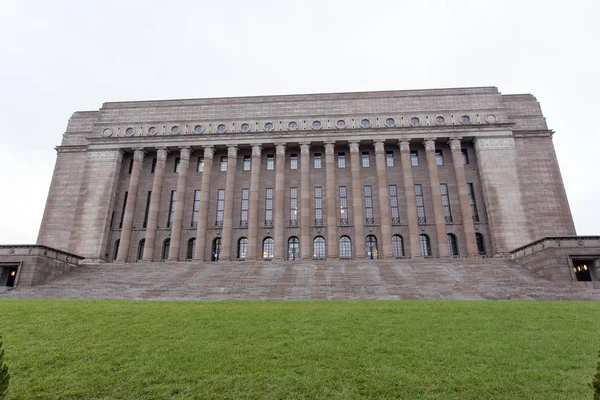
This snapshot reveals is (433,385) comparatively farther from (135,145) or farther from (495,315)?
(135,145)

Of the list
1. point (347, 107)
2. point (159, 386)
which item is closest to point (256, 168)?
point (347, 107)

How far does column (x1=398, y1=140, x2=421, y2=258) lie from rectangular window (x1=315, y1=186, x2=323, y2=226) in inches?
391

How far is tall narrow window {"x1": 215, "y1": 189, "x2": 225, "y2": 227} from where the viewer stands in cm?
4391

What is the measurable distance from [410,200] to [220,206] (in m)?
22.8

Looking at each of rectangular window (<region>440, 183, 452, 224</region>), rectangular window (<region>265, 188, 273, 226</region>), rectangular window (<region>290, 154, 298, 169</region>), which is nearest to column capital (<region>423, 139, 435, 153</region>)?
rectangular window (<region>440, 183, 452, 224</region>)

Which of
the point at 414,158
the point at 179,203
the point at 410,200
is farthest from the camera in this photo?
the point at 414,158

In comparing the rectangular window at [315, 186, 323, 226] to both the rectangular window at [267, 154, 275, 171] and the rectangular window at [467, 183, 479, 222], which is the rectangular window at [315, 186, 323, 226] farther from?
the rectangular window at [467, 183, 479, 222]

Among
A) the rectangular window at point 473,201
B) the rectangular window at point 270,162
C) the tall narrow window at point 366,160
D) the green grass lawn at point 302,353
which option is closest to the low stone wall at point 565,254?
the green grass lawn at point 302,353

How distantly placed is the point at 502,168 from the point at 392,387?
4106 cm

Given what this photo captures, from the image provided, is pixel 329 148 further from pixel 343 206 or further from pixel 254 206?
pixel 254 206

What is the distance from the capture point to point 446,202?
42.6 meters

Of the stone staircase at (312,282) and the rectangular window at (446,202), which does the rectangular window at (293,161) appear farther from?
the rectangular window at (446,202)

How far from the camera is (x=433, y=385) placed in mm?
7512

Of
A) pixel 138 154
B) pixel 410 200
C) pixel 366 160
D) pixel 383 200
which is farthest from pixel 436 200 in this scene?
pixel 138 154
